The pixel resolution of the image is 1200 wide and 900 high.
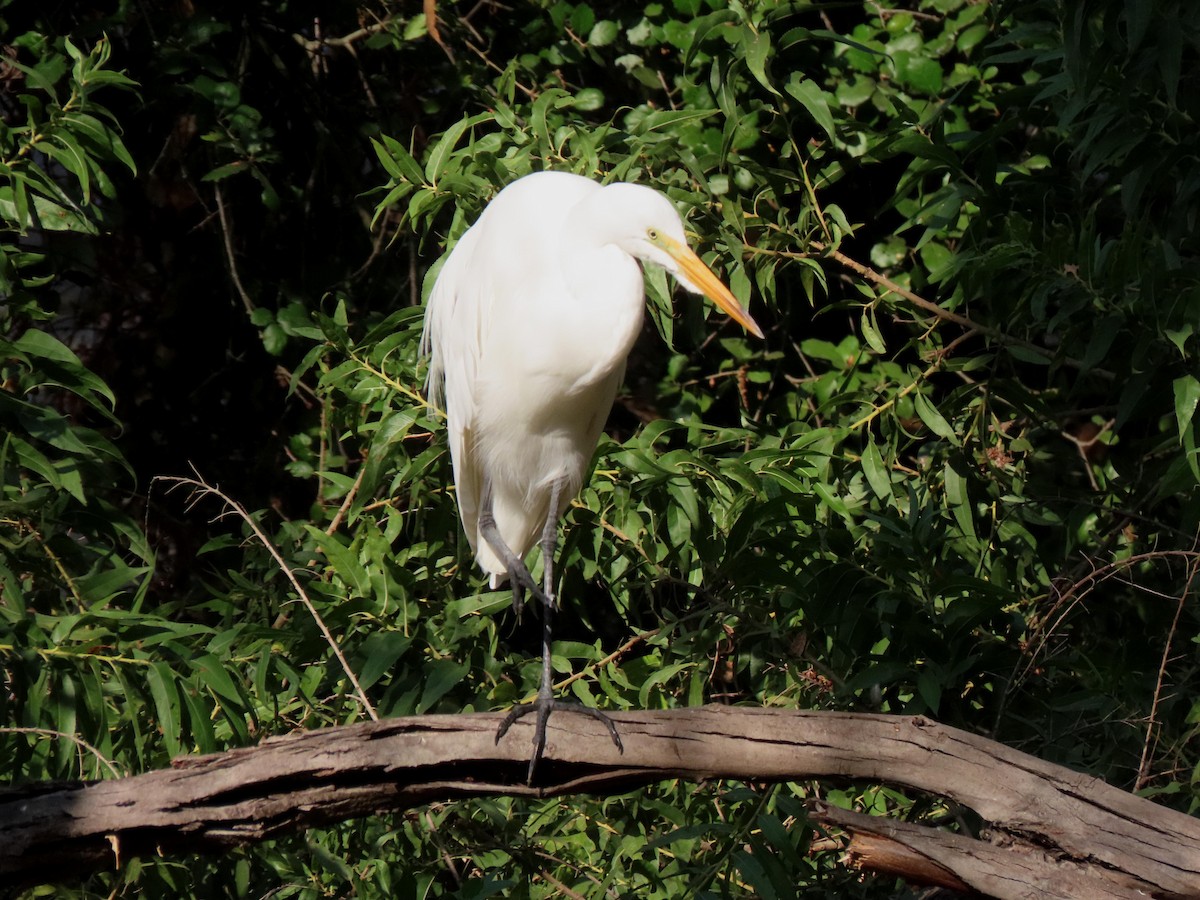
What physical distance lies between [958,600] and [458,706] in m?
0.94

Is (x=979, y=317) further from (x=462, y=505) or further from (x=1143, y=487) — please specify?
(x=462, y=505)

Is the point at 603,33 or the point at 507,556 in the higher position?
the point at 603,33

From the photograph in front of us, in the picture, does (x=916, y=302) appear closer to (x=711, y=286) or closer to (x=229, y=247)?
(x=711, y=286)

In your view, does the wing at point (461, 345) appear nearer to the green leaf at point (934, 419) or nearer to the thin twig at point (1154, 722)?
the green leaf at point (934, 419)

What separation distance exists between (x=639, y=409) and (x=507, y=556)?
0.97 m

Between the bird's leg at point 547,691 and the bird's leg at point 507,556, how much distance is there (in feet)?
0.09

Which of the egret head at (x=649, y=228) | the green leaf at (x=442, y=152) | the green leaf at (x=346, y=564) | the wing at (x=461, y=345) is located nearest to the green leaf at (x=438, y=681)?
the green leaf at (x=346, y=564)

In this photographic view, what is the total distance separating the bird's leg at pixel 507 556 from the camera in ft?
7.09

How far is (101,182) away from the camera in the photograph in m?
2.28

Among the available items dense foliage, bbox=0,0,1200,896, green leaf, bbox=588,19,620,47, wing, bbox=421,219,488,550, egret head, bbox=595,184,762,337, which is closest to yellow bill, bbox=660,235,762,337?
egret head, bbox=595,184,762,337

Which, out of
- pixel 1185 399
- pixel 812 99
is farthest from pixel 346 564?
pixel 1185 399

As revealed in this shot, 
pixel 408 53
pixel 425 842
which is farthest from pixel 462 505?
pixel 408 53

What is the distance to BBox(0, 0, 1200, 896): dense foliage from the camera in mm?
1874

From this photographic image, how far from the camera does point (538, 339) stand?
80.0 inches
